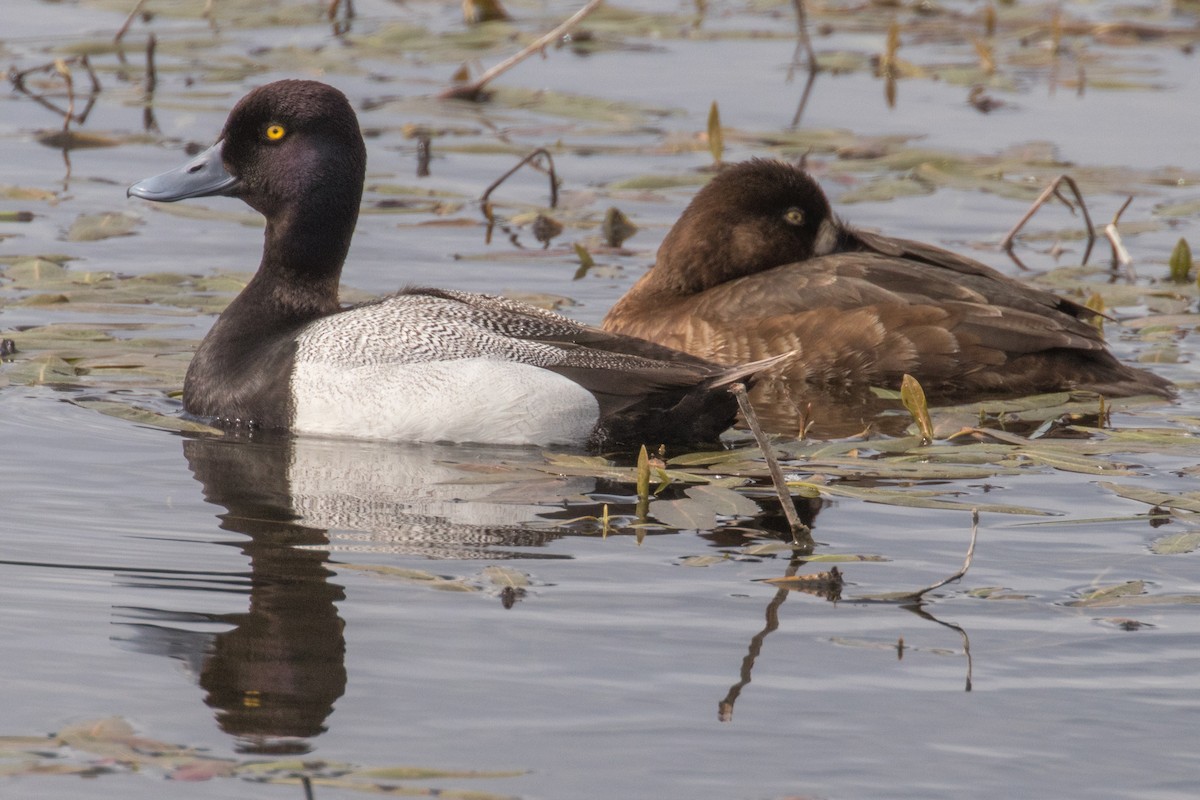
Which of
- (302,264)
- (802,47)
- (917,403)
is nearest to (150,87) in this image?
(802,47)

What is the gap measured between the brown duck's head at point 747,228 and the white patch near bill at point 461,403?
85.5 inches

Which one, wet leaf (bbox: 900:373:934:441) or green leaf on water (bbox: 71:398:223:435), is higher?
wet leaf (bbox: 900:373:934:441)

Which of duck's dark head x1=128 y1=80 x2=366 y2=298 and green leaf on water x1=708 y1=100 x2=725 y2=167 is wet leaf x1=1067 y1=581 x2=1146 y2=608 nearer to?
duck's dark head x1=128 y1=80 x2=366 y2=298

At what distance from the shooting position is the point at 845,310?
8.70 metres

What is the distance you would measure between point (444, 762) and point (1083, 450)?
3.67 m

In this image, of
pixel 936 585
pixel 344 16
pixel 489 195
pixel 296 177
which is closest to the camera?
pixel 936 585

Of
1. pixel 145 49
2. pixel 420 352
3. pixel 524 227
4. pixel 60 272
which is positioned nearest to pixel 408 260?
pixel 524 227

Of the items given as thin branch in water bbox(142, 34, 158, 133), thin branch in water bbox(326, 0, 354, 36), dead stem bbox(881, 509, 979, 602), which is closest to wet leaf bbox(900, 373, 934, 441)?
dead stem bbox(881, 509, 979, 602)

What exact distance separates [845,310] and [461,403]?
2.23 meters

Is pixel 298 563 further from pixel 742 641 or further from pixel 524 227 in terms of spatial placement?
pixel 524 227

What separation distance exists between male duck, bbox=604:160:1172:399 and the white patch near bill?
1638 millimetres

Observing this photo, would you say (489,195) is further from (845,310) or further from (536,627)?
(536,627)

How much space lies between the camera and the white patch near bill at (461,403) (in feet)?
23.8

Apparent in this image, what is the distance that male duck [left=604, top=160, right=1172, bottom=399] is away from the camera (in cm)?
855
